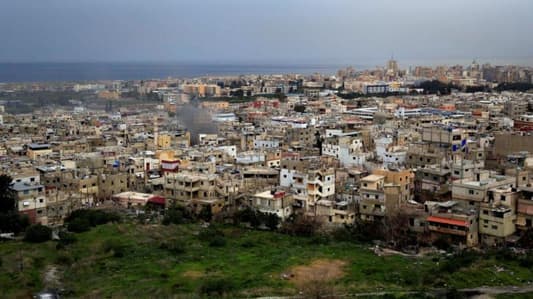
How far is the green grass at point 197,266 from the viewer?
10.6 m

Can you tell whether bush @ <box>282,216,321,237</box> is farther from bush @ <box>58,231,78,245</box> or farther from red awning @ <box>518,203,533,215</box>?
bush @ <box>58,231,78,245</box>

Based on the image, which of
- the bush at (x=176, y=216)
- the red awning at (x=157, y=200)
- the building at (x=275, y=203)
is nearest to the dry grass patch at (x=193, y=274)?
the bush at (x=176, y=216)

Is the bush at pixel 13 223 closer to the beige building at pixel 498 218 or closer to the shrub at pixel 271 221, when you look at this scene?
the shrub at pixel 271 221

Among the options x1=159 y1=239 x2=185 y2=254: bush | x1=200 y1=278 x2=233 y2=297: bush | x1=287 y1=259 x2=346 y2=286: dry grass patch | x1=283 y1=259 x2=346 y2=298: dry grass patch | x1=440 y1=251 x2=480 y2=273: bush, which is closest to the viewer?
x1=283 y1=259 x2=346 y2=298: dry grass patch

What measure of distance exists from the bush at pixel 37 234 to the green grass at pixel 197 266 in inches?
Answer: 7.4

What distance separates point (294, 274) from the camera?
1116 centimetres

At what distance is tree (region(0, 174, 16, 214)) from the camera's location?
14.7m

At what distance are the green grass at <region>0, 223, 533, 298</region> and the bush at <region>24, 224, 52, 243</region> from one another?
0.19m

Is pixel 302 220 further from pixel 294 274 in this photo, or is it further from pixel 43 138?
pixel 43 138

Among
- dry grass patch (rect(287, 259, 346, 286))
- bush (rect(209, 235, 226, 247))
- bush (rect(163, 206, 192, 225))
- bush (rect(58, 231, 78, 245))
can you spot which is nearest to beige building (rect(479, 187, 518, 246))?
dry grass patch (rect(287, 259, 346, 286))

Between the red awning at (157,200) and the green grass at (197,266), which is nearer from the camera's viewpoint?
the green grass at (197,266)

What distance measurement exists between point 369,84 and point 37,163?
4700 cm

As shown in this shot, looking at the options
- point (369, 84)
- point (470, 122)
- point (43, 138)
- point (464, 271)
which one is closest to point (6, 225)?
point (464, 271)

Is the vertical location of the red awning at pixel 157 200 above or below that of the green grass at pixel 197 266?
above
